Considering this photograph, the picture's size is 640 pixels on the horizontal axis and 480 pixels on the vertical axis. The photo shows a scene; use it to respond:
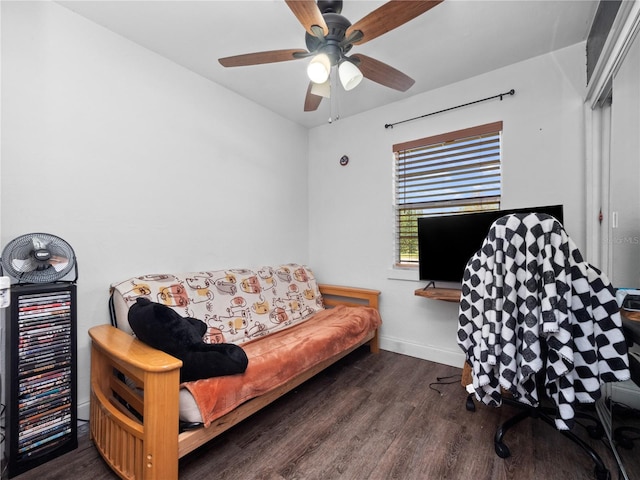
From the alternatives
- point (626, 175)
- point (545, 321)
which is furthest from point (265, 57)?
point (626, 175)

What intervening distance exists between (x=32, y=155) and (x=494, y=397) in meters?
2.86

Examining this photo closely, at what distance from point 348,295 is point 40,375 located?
2.38 m

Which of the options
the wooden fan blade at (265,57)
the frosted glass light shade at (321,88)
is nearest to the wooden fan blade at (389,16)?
the wooden fan blade at (265,57)

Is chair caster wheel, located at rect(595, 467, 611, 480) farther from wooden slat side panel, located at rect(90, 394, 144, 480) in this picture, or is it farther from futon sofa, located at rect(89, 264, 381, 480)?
wooden slat side panel, located at rect(90, 394, 144, 480)

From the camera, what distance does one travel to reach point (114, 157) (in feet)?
6.56

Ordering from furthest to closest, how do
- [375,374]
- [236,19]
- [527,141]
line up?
[375,374]
[527,141]
[236,19]

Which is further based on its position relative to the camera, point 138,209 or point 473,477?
point 138,209

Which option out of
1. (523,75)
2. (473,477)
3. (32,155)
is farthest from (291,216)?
(473,477)

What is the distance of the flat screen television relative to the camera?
234 cm

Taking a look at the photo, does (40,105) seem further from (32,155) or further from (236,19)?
(236,19)

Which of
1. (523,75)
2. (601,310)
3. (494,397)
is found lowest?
(494,397)

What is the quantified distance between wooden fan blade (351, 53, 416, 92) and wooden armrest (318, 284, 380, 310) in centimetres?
189

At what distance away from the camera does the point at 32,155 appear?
5.47 ft

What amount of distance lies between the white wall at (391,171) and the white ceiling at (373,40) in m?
0.20
